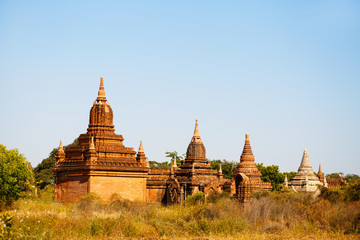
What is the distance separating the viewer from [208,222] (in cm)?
2392

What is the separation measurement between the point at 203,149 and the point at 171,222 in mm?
14827

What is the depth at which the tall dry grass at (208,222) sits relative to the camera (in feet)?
70.6

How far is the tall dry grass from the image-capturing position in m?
21.5

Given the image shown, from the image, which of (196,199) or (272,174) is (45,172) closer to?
(272,174)

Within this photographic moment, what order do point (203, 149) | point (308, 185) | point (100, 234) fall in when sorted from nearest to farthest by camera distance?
point (100, 234) → point (203, 149) → point (308, 185)

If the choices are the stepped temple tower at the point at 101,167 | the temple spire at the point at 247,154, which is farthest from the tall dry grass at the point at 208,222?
the temple spire at the point at 247,154

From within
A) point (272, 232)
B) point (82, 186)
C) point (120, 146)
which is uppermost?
point (120, 146)

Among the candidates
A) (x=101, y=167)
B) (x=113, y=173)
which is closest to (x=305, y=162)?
(x=113, y=173)

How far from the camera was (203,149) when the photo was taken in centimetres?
3906

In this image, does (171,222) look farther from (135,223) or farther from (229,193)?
(229,193)

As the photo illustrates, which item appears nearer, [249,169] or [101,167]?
[101,167]

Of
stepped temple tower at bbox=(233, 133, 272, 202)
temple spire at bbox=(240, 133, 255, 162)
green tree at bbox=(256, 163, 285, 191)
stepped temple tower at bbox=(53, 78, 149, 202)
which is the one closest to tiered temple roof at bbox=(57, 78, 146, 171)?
stepped temple tower at bbox=(53, 78, 149, 202)

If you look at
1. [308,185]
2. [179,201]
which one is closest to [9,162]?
[179,201]

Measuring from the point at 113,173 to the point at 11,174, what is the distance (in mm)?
5383
